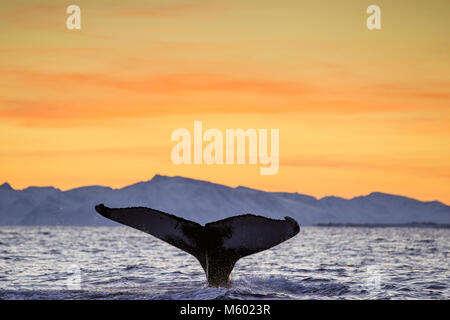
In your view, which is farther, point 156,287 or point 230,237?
point 156,287

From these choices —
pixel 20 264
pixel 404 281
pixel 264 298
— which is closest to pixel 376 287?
pixel 404 281

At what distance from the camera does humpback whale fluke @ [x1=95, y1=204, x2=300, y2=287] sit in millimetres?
10078

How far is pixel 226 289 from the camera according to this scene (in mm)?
12453

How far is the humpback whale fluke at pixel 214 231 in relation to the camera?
1008 cm

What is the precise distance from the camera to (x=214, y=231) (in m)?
10.7
